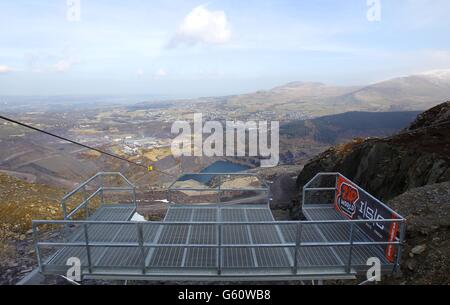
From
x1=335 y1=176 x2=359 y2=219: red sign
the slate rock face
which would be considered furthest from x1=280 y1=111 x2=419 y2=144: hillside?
x1=335 y1=176 x2=359 y2=219: red sign

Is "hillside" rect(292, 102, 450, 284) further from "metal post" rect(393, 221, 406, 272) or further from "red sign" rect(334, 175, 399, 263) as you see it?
"red sign" rect(334, 175, 399, 263)

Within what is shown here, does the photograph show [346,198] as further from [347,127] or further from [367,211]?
[347,127]

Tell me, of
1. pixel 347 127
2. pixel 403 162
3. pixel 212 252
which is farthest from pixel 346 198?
pixel 347 127

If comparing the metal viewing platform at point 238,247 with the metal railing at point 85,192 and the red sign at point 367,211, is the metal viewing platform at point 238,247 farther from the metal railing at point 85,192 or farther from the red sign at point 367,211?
the metal railing at point 85,192

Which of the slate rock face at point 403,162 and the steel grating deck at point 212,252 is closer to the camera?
the steel grating deck at point 212,252

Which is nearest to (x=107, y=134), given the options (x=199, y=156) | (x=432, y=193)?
(x=199, y=156)

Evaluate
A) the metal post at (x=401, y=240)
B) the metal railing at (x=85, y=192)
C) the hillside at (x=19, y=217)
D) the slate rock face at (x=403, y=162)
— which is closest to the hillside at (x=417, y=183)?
the slate rock face at (x=403, y=162)
